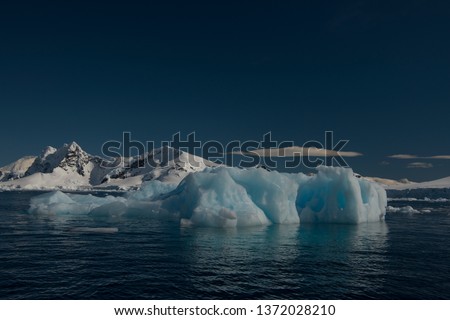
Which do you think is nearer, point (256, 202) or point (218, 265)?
point (218, 265)

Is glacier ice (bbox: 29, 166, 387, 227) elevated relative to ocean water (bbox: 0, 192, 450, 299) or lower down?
elevated

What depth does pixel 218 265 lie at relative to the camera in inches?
727

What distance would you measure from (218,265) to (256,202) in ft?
60.4

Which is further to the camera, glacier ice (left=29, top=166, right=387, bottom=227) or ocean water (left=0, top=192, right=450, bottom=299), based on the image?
glacier ice (left=29, top=166, right=387, bottom=227)

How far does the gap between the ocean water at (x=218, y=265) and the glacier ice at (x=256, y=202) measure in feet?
11.9

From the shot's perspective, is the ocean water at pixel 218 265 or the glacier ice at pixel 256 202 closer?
the ocean water at pixel 218 265

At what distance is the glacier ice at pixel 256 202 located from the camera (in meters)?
34.0

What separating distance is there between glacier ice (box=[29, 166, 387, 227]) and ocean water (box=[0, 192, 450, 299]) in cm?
363

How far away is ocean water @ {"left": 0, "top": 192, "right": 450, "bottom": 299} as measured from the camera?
14.4 metres

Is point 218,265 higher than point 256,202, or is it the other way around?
point 256,202

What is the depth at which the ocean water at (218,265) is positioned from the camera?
14.4 metres

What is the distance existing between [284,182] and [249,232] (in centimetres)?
814

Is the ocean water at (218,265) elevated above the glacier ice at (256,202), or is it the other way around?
the glacier ice at (256,202)

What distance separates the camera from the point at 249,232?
30484 millimetres
